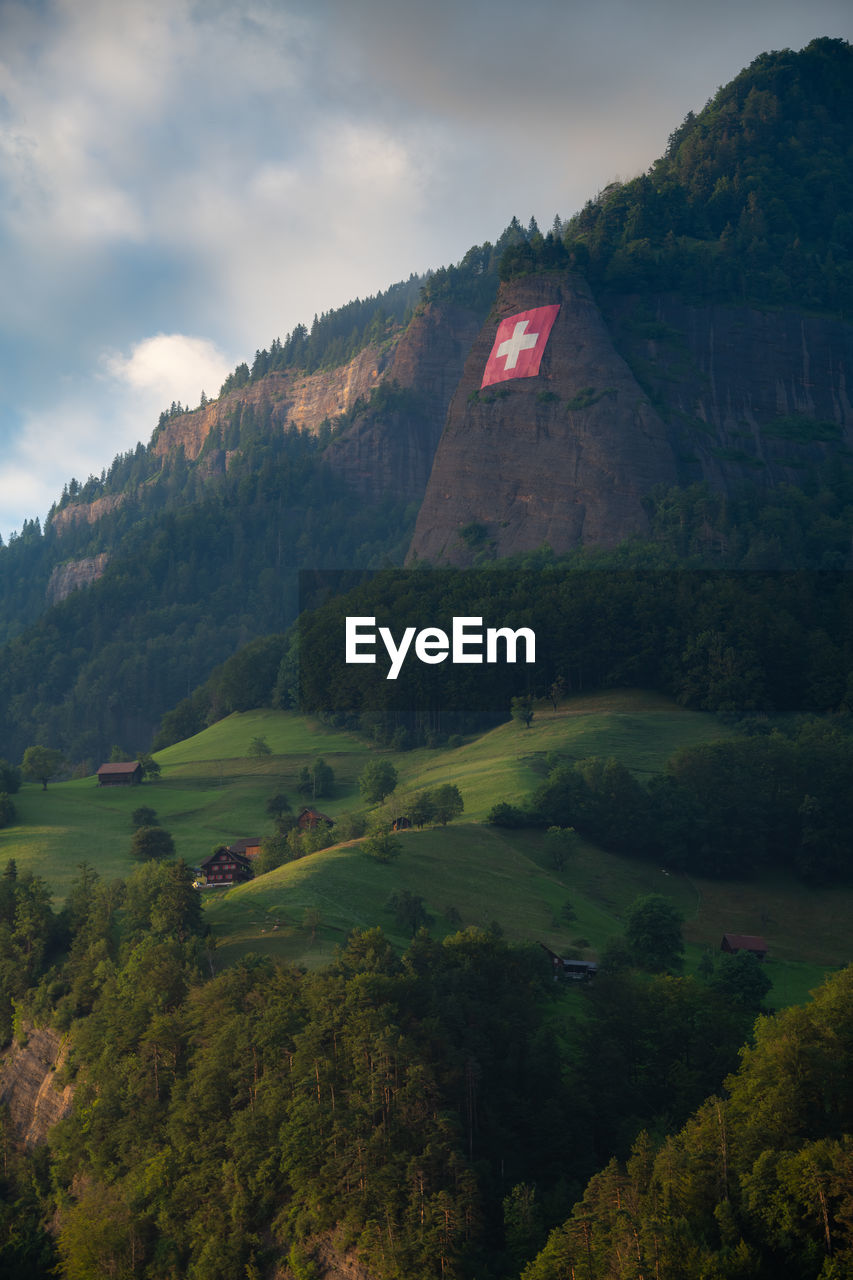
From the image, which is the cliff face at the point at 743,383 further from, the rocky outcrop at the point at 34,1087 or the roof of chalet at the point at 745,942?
the rocky outcrop at the point at 34,1087

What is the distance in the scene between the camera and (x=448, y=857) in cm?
7306

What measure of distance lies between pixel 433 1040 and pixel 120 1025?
14.4 metres

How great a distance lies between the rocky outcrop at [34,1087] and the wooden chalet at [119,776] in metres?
56.6

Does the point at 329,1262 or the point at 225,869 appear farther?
the point at 225,869

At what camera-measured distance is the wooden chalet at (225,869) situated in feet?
254

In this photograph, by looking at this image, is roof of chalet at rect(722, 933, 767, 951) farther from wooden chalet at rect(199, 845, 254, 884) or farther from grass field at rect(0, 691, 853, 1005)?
wooden chalet at rect(199, 845, 254, 884)

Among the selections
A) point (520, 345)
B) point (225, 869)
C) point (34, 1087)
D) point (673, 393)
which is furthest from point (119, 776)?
point (673, 393)

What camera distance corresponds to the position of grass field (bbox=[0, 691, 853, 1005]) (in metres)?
62.2

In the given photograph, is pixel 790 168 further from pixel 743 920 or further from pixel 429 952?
pixel 429 952

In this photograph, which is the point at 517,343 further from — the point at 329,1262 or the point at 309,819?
the point at 329,1262

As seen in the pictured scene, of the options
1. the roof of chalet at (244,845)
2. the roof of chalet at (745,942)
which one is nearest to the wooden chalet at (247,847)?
the roof of chalet at (244,845)

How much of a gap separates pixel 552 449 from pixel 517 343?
1660cm

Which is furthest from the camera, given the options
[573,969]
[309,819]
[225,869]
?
[309,819]
